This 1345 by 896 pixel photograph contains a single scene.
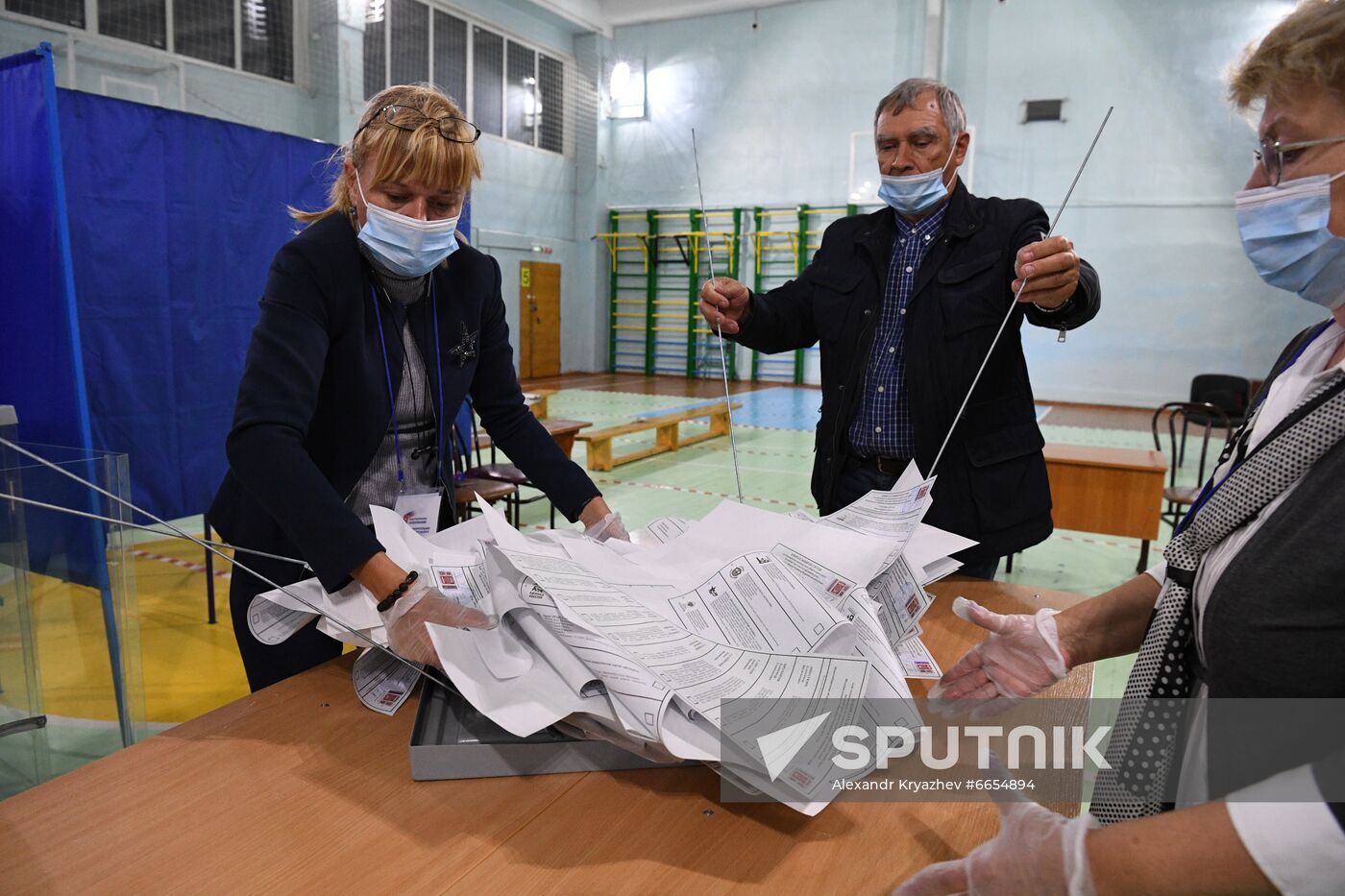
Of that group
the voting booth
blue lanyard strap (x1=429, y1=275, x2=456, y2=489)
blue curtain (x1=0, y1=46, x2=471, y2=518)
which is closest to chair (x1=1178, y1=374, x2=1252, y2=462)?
blue curtain (x1=0, y1=46, x2=471, y2=518)

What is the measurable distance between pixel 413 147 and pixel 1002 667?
1.00 m

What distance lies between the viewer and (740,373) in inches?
485

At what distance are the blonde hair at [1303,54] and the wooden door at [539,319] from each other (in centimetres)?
1093

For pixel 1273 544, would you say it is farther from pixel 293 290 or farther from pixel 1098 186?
pixel 1098 186

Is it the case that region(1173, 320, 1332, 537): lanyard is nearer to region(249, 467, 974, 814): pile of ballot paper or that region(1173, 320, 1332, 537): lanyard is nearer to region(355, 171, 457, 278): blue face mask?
region(249, 467, 974, 814): pile of ballot paper

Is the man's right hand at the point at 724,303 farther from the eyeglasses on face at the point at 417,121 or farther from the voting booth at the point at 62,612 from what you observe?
the voting booth at the point at 62,612

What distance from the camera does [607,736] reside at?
79 cm

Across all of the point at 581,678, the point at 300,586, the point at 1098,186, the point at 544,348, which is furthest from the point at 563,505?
the point at 544,348

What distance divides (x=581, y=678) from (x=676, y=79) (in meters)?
12.3

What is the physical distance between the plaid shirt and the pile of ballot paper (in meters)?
0.49

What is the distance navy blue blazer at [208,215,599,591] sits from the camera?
3.29 ft

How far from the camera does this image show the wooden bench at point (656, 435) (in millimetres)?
5996

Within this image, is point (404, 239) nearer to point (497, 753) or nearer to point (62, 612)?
point (497, 753)

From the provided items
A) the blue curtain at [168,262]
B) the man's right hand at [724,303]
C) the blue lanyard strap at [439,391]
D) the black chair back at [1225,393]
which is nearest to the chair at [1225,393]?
the black chair back at [1225,393]
